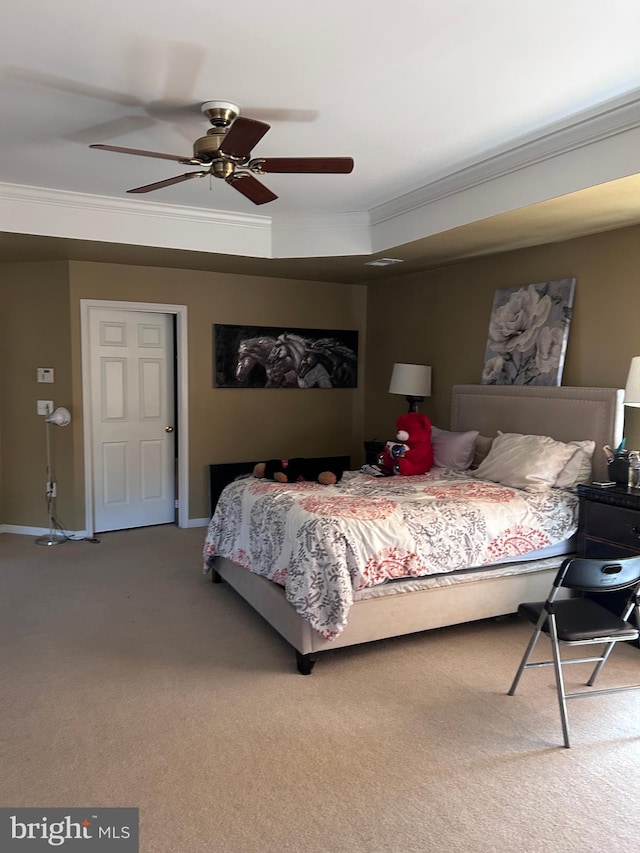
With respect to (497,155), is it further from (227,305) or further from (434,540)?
(227,305)

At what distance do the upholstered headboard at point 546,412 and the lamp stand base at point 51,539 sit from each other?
11.6 ft

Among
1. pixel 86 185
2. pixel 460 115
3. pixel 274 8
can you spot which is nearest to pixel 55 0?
pixel 274 8

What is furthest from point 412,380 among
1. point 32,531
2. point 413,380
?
point 32,531

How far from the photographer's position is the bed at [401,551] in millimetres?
3080

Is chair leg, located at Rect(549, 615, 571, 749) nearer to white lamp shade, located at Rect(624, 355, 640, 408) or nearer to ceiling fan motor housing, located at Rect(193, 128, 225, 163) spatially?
white lamp shade, located at Rect(624, 355, 640, 408)

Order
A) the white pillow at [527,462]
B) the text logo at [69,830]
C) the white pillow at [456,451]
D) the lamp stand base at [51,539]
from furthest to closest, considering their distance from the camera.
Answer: the lamp stand base at [51,539] → the white pillow at [456,451] → the white pillow at [527,462] → the text logo at [69,830]

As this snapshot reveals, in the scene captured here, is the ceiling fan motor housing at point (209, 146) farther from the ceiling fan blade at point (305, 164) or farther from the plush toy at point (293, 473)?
the plush toy at point (293, 473)

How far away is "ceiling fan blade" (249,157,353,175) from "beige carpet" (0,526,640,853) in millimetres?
2425

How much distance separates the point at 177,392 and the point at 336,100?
351cm

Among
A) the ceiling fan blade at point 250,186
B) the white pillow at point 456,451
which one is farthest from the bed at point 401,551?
the ceiling fan blade at point 250,186

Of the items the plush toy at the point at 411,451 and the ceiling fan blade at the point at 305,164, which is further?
the plush toy at the point at 411,451

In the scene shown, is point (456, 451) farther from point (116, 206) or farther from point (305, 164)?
point (116, 206)

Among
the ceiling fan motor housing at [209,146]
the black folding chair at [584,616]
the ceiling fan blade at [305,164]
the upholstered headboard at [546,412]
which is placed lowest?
the black folding chair at [584,616]

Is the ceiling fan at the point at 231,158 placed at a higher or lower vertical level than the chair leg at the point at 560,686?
higher
